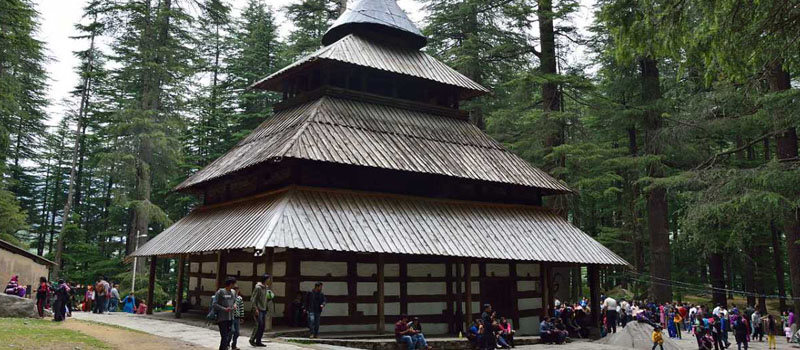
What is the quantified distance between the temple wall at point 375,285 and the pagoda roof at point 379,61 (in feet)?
23.4

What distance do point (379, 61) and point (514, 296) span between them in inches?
399

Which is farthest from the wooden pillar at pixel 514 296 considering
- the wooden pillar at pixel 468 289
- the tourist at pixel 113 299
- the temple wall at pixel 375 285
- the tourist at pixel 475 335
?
the tourist at pixel 113 299

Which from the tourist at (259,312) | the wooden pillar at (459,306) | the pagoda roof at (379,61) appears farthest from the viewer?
the pagoda roof at (379,61)

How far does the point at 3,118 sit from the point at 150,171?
36.6 feet

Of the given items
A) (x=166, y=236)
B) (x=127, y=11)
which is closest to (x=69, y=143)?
(x=127, y=11)

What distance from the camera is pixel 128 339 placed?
12.7 m

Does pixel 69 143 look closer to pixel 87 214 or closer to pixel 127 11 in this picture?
pixel 87 214

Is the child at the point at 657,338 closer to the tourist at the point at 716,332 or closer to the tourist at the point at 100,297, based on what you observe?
the tourist at the point at 716,332

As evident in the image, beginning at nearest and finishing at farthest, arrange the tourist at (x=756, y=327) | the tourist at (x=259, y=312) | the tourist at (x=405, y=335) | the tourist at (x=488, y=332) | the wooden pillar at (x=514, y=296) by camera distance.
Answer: the tourist at (x=259, y=312), the tourist at (x=405, y=335), the tourist at (x=488, y=332), the wooden pillar at (x=514, y=296), the tourist at (x=756, y=327)

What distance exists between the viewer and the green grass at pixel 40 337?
10852 mm

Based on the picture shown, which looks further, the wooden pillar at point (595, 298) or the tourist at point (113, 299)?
the tourist at point (113, 299)

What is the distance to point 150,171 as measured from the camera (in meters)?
35.0

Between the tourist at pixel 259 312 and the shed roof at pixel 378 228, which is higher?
the shed roof at pixel 378 228

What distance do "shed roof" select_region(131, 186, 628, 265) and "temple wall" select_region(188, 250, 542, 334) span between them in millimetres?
1087
